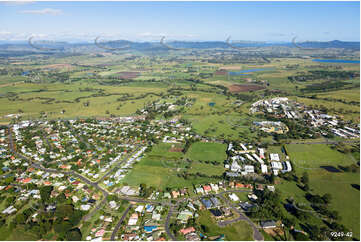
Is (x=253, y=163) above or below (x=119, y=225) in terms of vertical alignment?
above

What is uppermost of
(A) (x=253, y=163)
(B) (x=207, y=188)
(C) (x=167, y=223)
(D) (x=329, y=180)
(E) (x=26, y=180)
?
(A) (x=253, y=163)

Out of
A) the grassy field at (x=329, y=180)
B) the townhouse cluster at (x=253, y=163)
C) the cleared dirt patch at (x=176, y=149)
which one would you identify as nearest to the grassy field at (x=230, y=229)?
the grassy field at (x=329, y=180)

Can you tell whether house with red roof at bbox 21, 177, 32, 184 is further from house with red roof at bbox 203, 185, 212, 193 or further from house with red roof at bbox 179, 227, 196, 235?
house with red roof at bbox 203, 185, 212, 193

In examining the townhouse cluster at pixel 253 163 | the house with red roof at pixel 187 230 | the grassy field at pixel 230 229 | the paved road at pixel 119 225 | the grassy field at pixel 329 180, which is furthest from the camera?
the townhouse cluster at pixel 253 163

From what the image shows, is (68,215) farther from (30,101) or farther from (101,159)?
(30,101)

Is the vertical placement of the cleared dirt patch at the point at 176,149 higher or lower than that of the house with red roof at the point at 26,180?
higher

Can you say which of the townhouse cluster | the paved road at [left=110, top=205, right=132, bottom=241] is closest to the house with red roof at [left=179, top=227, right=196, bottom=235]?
the paved road at [left=110, top=205, right=132, bottom=241]

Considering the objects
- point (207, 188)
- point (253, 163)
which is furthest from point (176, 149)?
point (253, 163)

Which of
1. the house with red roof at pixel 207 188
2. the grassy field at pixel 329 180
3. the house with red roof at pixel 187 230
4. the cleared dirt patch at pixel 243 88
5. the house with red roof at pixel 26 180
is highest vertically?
the cleared dirt patch at pixel 243 88

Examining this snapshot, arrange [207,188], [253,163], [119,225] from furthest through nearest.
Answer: [253,163] < [207,188] < [119,225]

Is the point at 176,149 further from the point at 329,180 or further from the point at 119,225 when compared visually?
the point at 329,180

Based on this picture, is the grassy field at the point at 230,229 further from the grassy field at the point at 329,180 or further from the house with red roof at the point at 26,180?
the house with red roof at the point at 26,180

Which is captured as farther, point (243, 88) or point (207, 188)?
point (243, 88)
